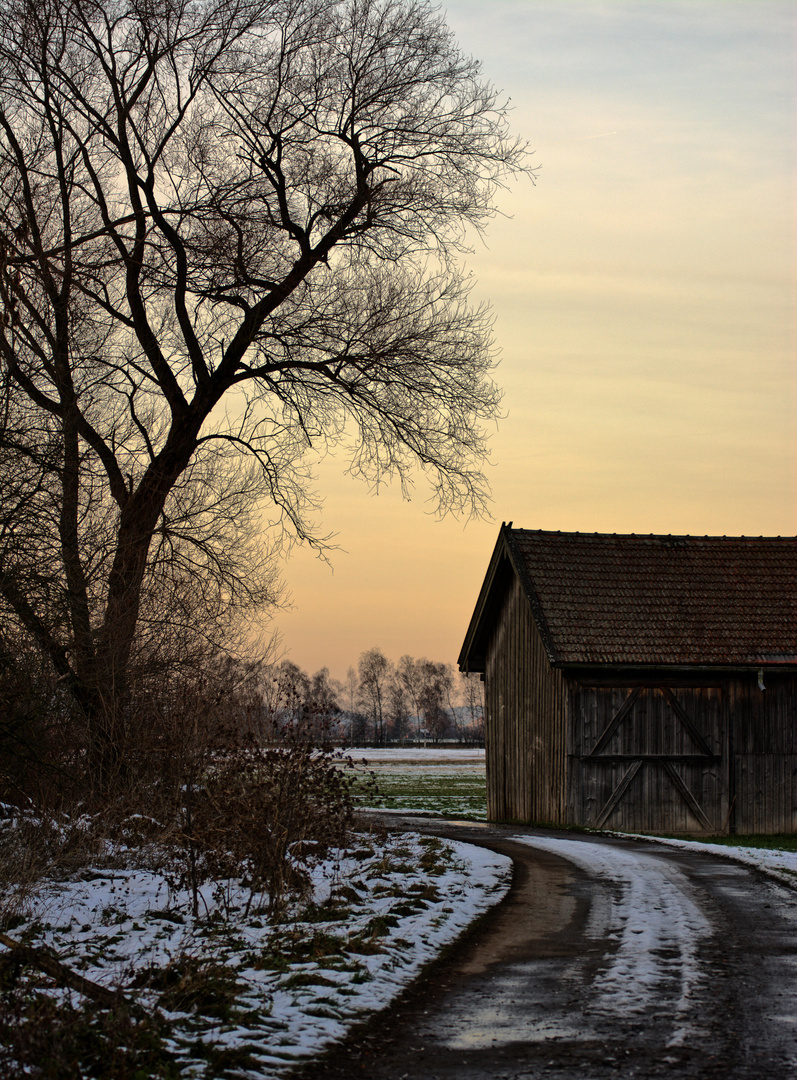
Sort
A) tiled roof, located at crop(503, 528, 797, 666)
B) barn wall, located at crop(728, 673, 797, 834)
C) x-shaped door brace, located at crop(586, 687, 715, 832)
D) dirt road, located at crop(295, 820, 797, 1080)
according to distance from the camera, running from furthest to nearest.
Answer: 1. barn wall, located at crop(728, 673, 797, 834)
2. tiled roof, located at crop(503, 528, 797, 666)
3. x-shaped door brace, located at crop(586, 687, 715, 832)
4. dirt road, located at crop(295, 820, 797, 1080)

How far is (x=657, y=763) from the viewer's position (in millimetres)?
21031

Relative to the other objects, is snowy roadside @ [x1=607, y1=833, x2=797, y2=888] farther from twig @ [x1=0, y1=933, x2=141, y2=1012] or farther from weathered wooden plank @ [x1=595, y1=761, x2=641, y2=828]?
twig @ [x1=0, y1=933, x2=141, y2=1012]

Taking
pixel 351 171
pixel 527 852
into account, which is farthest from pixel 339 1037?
pixel 351 171

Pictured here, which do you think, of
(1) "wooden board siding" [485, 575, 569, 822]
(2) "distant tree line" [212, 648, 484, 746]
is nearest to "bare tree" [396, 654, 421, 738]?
(2) "distant tree line" [212, 648, 484, 746]

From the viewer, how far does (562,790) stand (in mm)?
21094

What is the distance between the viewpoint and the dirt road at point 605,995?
5.41 m

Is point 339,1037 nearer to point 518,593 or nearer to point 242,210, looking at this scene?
point 242,210

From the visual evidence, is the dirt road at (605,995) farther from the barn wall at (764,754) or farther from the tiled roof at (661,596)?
the barn wall at (764,754)

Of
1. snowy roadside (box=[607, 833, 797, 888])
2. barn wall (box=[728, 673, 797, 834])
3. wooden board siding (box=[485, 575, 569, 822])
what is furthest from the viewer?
wooden board siding (box=[485, 575, 569, 822])

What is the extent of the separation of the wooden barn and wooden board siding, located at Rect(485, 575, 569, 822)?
0.21ft

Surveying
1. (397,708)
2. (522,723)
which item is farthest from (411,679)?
(522,723)

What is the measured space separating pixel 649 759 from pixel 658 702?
1156 mm

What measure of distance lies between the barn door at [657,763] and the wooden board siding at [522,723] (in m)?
0.86

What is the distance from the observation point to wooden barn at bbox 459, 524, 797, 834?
2089cm
